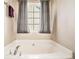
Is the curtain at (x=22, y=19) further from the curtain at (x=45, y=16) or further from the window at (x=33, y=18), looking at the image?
the curtain at (x=45, y=16)

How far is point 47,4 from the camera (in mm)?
2695

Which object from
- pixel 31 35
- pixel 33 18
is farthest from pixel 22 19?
pixel 31 35

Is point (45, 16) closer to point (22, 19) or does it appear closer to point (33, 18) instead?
point (33, 18)

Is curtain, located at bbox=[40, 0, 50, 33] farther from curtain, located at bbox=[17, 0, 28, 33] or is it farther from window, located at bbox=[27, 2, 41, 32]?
curtain, located at bbox=[17, 0, 28, 33]

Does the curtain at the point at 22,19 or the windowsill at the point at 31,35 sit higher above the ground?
the curtain at the point at 22,19

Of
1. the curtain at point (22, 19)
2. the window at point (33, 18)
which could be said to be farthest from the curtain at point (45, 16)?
the curtain at point (22, 19)

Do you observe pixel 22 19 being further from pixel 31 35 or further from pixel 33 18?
pixel 31 35

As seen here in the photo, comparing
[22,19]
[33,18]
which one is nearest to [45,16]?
[33,18]

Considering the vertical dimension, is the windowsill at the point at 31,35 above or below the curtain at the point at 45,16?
below

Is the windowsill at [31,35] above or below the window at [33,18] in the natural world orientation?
below

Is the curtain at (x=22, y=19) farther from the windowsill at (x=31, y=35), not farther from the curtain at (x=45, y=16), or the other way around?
the curtain at (x=45, y=16)

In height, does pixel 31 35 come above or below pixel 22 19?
below

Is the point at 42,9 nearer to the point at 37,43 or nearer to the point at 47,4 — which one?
the point at 47,4

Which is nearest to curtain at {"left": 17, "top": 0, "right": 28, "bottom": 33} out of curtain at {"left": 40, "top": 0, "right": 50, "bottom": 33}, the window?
the window
